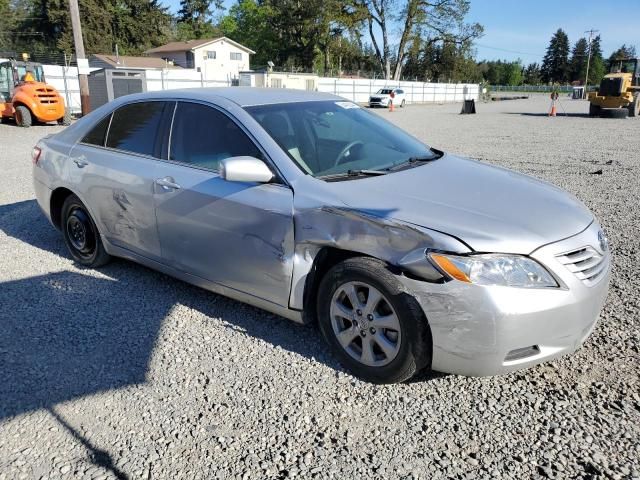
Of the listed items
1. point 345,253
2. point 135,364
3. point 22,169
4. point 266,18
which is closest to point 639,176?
point 345,253

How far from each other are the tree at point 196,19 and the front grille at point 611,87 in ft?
234

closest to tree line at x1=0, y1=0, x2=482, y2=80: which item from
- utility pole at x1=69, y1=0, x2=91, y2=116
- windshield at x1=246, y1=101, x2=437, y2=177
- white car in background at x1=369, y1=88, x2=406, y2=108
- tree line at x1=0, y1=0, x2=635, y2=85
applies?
tree line at x1=0, y1=0, x2=635, y2=85

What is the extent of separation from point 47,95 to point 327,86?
28844mm

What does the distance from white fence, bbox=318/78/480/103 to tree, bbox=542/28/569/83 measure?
70.9m

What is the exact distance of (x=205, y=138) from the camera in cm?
386

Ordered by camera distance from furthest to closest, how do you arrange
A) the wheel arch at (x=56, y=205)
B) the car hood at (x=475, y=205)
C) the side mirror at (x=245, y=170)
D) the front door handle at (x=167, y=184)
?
the wheel arch at (x=56, y=205), the front door handle at (x=167, y=184), the side mirror at (x=245, y=170), the car hood at (x=475, y=205)

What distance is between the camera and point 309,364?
330cm

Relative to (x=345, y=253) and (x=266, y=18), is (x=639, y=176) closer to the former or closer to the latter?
(x=345, y=253)

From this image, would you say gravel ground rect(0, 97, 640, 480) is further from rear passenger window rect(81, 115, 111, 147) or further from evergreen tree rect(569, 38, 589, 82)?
evergreen tree rect(569, 38, 589, 82)

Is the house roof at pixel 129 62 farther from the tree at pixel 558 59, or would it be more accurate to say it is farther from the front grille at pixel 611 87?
the tree at pixel 558 59

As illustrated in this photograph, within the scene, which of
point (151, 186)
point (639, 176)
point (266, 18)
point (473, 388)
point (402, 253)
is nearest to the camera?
point (402, 253)

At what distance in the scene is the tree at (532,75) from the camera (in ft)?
422

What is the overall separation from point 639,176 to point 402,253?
8.43m

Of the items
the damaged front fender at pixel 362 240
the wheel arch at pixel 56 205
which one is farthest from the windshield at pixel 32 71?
the damaged front fender at pixel 362 240
